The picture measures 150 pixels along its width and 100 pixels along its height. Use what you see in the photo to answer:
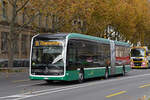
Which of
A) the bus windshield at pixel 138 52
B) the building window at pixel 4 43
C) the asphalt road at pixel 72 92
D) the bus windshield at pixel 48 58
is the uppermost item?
the building window at pixel 4 43

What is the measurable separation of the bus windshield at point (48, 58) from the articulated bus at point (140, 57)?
3238 centimetres

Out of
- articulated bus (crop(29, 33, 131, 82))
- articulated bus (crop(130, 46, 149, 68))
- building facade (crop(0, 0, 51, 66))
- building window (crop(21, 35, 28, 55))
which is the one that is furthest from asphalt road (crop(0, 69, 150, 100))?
articulated bus (crop(130, 46, 149, 68))

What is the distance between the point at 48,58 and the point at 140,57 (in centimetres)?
3267

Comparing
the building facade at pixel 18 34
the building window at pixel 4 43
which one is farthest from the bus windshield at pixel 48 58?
the building window at pixel 4 43

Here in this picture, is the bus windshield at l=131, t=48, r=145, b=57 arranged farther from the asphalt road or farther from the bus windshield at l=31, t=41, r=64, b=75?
the bus windshield at l=31, t=41, r=64, b=75

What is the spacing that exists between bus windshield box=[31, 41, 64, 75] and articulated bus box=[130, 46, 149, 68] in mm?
32377

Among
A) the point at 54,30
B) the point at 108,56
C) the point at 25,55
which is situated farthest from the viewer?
the point at 25,55

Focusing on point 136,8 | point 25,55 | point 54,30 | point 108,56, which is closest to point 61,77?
point 108,56

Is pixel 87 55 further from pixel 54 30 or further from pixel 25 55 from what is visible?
pixel 25 55

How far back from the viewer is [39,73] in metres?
20.3

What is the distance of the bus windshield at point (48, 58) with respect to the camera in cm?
1997

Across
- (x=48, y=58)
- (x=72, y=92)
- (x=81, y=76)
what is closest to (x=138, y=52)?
(x=81, y=76)

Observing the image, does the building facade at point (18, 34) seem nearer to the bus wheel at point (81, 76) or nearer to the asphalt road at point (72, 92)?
the bus wheel at point (81, 76)

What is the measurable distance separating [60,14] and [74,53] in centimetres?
1382
